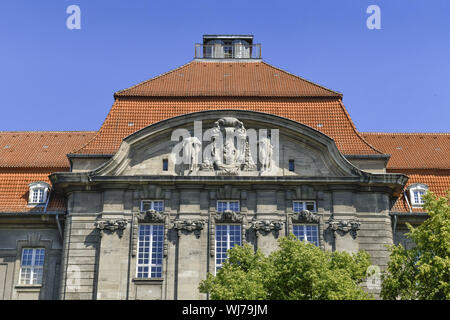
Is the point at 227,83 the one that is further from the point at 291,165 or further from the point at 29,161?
the point at 29,161

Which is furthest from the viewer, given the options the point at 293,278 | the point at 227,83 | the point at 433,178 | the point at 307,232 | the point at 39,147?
the point at 39,147

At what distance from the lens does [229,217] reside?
2650 centimetres

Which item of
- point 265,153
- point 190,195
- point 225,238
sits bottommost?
Answer: point 225,238

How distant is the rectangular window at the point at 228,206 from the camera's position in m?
26.9

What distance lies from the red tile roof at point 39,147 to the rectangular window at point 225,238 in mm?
7939

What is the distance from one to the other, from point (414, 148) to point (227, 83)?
9248 mm

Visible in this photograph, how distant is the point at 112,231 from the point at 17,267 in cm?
444

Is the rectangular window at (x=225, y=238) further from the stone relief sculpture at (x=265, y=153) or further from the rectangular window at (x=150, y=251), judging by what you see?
the stone relief sculpture at (x=265, y=153)

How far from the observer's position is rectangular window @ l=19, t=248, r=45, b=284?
2759 cm

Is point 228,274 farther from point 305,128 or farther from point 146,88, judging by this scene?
point 146,88

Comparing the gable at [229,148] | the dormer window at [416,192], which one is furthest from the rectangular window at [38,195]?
the dormer window at [416,192]

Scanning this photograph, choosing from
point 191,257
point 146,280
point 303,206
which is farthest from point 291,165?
point 146,280

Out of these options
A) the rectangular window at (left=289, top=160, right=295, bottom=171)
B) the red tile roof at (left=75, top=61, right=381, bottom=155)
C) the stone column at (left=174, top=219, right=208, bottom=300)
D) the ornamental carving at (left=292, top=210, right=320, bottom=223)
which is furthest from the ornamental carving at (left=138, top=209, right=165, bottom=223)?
the rectangular window at (left=289, top=160, right=295, bottom=171)
